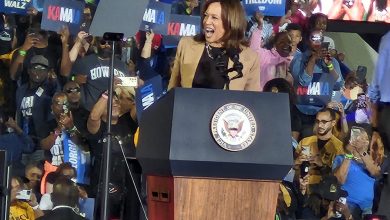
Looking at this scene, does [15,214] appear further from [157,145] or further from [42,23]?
[157,145]

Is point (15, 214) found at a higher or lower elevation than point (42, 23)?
lower

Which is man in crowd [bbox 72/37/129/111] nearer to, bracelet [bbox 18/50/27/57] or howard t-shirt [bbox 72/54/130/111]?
howard t-shirt [bbox 72/54/130/111]

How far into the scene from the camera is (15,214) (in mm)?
6750

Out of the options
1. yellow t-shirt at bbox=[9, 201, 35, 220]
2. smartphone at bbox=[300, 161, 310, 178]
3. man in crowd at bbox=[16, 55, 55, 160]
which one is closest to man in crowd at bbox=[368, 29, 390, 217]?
yellow t-shirt at bbox=[9, 201, 35, 220]

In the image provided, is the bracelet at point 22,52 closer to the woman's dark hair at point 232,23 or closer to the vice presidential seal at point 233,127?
the woman's dark hair at point 232,23

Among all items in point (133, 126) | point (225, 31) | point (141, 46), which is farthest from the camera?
point (141, 46)

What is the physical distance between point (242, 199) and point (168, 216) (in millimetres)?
261

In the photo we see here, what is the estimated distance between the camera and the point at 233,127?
2965 millimetres

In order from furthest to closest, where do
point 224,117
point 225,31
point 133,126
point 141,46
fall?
point 141,46 → point 133,126 → point 225,31 → point 224,117

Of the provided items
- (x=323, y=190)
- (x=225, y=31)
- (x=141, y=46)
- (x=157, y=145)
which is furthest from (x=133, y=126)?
(x=157, y=145)

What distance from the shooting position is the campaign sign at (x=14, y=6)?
26.3 feet

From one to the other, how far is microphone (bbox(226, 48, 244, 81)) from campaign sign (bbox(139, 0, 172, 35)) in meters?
4.57

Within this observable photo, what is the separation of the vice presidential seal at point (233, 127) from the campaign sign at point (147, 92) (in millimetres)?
4560

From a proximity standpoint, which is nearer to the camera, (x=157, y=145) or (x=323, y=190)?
(x=157, y=145)
